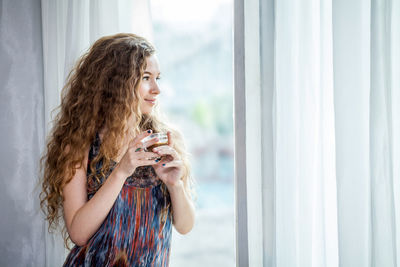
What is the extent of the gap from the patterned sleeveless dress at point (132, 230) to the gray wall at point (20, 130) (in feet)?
1.98

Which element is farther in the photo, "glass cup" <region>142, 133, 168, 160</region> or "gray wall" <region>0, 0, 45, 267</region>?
"gray wall" <region>0, 0, 45, 267</region>

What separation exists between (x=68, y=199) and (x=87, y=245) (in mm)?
171

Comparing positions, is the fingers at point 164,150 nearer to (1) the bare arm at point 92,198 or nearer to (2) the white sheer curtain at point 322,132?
(1) the bare arm at point 92,198

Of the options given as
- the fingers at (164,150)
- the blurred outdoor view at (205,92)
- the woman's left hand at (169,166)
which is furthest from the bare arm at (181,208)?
the blurred outdoor view at (205,92)

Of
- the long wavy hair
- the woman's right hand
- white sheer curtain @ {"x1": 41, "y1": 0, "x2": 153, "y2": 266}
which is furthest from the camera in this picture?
white sheer curtain @ {"x1": 41, "y1": 0, "x2": 153, "y2": 266}

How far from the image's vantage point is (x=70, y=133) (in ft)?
3.80

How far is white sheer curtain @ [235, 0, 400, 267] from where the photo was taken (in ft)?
3.44

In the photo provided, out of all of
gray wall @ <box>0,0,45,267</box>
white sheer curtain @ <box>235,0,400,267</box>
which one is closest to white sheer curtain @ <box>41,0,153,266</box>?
gray wall @ <box>0,0,45,267</box>

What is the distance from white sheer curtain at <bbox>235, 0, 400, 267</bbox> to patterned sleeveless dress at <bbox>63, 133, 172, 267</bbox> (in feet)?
1.30

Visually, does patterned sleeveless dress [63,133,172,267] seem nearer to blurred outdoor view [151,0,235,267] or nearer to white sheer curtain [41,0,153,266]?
white sheer curtain [41,0,153,266]

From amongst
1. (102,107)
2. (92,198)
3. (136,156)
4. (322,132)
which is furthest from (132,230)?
(322,132)

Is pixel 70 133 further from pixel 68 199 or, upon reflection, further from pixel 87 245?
pixel 87 245

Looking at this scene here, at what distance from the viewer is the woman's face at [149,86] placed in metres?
1.15

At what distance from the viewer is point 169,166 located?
3.53ft
